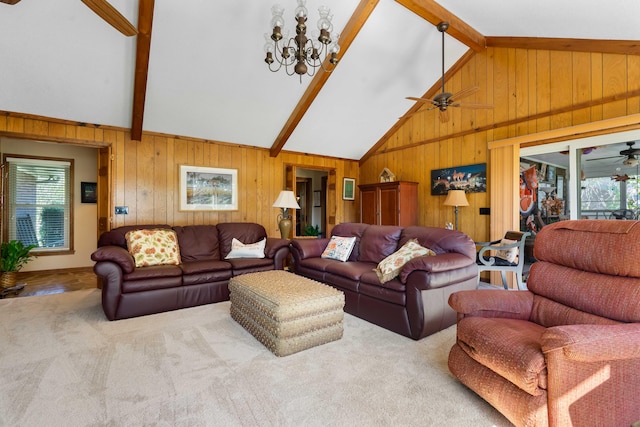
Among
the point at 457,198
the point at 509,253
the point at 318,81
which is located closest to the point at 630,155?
→ the point at 509,253

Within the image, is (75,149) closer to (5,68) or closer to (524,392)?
(5,68)

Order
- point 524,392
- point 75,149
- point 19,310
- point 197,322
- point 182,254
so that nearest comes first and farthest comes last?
point 524,392
point 197,322
point 19,310
point 182,254
point 75,149

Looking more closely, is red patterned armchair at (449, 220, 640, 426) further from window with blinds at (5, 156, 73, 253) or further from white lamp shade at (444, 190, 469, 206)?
window with blinds at (5, 156, 73, 253)

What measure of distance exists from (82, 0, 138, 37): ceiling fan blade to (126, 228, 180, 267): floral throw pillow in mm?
2141

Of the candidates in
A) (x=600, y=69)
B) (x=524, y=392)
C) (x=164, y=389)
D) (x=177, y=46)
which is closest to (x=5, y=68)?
(x=177, y=46)

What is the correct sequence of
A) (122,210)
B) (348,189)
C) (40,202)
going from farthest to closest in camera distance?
(348,189)
(40,202)
(122,210)

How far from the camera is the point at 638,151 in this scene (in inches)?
127

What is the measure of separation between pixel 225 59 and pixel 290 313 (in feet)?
10.1

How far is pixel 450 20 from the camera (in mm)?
3646

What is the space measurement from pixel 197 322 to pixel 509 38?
5.15 metres

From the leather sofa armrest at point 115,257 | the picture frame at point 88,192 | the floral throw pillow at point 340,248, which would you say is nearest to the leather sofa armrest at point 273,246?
the floral throw pillow at point 340,248

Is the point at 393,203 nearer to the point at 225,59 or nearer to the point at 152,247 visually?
the point at 225,59

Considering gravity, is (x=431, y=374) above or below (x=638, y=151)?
below

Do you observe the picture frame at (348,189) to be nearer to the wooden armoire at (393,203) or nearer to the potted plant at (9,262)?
the wooden armoire at (393,203)
